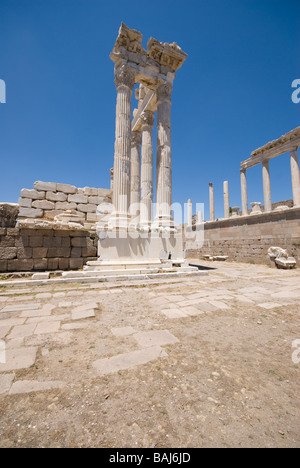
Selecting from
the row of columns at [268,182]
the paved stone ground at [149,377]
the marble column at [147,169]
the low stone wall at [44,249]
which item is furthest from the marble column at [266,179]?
the paved stone ground at [149,377]

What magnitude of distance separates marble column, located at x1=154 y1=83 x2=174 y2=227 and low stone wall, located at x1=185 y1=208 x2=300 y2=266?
695cm

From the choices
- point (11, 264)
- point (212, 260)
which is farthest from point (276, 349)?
point (212, 260)

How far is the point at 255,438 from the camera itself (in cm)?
111

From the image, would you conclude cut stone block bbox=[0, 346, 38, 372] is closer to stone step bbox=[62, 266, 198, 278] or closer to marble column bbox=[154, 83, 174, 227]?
stone step bbox=[62, 266, 198, 278]

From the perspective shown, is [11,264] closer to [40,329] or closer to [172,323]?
[40,329]

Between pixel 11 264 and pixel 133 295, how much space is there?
12.2ft

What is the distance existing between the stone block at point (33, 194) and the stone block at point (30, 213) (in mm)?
504

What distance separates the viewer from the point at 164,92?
8633mm

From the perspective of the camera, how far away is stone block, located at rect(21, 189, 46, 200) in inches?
317

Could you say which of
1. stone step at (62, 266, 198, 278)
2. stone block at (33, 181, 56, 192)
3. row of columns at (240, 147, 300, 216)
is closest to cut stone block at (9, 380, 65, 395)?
stone step at (62, 266, 198, 278)

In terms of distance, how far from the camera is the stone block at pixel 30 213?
26.3 ft

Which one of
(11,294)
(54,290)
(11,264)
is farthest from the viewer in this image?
(11,264)

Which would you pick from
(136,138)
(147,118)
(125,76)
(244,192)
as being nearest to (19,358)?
(125,76)

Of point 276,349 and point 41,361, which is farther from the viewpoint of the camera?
point 276,349
